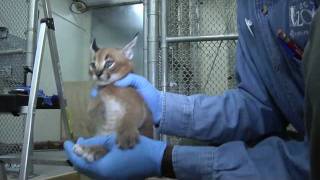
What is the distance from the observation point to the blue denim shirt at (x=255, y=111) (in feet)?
2.15

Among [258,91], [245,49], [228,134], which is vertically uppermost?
[245,49]

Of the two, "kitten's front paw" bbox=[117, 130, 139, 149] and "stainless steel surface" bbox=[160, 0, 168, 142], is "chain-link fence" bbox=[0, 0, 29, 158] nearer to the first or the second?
"stainless steel surface" bbox=[160, 0, 168, 142]

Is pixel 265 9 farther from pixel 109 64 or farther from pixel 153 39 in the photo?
pixel 153 39

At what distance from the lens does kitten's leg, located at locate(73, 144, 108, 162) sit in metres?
0.57

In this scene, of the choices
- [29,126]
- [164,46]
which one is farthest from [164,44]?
[29,126]

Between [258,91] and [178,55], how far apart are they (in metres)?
0.86

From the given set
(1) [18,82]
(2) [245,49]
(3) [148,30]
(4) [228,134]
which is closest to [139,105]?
(4) [228,134]

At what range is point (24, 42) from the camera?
1969mm

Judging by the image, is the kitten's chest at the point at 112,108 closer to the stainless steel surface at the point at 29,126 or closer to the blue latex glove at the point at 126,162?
the blue latex glove at the point at 126,162

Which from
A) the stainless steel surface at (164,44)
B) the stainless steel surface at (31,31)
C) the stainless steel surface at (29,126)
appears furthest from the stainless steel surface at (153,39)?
the stainless steel surface at (31,31)

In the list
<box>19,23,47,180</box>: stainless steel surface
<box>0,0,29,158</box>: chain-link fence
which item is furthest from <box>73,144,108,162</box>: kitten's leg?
<box>0,0,29,158</box>: chain-link fence

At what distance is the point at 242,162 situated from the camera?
65cm

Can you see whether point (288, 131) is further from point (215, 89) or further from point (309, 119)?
point (215, 89)

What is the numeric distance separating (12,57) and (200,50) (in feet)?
3.40
